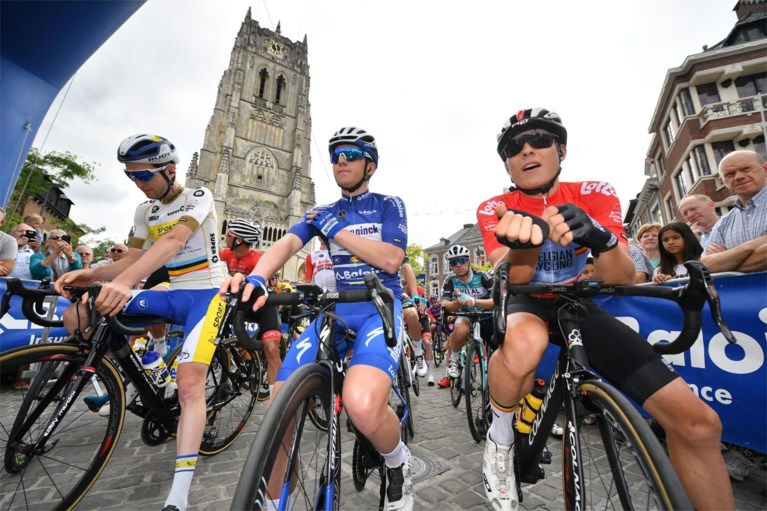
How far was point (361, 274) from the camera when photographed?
2361 millimetres

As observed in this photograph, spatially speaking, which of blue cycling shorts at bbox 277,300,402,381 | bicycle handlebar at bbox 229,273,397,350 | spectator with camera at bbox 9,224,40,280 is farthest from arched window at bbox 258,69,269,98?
bicycle handlebar at bbox 229,273,397,350

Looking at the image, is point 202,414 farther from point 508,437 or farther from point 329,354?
point 508,437

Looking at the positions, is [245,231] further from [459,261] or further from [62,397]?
[459,261]

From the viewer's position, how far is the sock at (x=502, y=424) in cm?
193

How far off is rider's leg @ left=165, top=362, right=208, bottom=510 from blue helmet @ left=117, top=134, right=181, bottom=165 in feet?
5.79

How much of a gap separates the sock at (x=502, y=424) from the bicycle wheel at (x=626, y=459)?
370mm

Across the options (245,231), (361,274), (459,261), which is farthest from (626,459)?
(245,231)

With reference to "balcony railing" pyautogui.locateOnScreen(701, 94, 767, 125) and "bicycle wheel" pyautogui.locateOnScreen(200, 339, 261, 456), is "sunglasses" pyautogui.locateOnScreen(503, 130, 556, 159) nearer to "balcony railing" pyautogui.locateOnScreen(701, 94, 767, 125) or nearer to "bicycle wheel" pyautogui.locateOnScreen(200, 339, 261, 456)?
"bicycle wheel" pyautogui.locateOnScreen(200, 339, 261, 456)

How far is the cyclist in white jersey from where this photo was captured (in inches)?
88.9

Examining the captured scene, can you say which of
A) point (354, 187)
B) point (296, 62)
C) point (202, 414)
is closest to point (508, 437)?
point (354, 187)

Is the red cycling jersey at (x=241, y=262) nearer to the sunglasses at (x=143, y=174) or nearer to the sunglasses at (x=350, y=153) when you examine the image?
the sunglasses at (x=143, y=174)

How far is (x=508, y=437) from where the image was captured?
77.0 inches

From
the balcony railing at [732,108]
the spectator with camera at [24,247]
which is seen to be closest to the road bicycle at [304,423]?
the spectator with camera at [24,247]

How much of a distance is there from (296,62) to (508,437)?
233 feet
